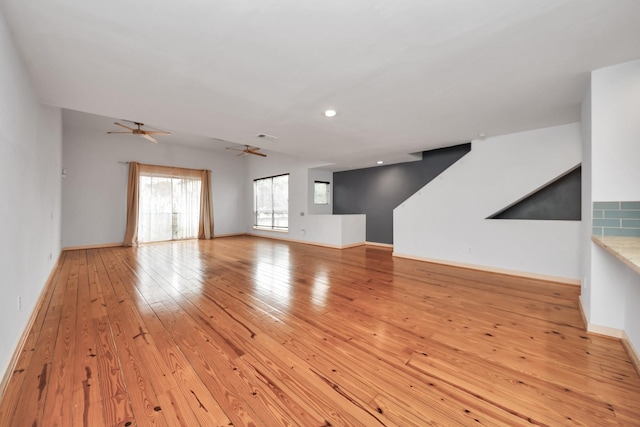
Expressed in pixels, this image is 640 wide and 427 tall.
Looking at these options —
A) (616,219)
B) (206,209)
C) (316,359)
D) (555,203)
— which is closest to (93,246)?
(206,209)

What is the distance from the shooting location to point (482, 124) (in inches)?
139

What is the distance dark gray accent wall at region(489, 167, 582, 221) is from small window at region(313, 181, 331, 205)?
4.78 meters

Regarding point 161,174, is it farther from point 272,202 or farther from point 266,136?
point 266,136

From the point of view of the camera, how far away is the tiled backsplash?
2033 mm

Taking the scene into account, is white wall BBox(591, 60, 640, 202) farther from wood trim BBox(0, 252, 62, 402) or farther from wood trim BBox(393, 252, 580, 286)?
wood trim BBox(0, 252, 62, 402)

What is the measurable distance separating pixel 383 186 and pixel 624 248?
5.33 metres

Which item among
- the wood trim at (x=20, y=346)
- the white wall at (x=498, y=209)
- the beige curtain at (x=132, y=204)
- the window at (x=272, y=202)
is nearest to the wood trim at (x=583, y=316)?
the white wall at (x=498, y=209)

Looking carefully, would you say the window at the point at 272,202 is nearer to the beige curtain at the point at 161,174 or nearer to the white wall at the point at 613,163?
the beige curtain at the point at 161,174

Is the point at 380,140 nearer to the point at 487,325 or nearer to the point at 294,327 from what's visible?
the point at 487,325

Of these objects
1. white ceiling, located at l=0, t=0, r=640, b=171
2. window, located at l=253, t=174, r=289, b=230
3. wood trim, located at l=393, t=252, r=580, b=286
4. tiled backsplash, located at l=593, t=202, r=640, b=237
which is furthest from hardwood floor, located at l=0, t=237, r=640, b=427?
window, located at l=253, t=174, r=289, b=230

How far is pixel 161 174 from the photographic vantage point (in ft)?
24.0

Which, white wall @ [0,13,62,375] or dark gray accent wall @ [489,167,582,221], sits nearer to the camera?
white wall @ [0,13,62,375]

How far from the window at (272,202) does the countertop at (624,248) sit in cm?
712

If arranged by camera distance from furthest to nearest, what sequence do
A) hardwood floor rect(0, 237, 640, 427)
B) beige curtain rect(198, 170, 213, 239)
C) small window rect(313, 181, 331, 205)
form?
beige curtain rect(198, 170, 213, 239) < small window rect(313, 181, 331, 205) < hardwood floor rect(0, 237, 640, 427)
